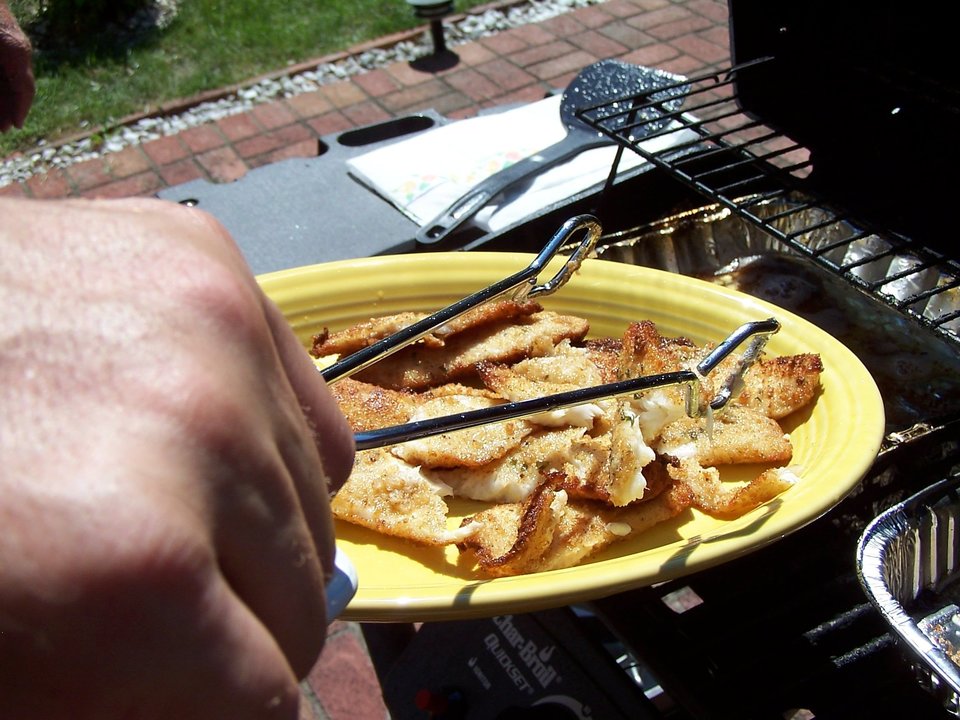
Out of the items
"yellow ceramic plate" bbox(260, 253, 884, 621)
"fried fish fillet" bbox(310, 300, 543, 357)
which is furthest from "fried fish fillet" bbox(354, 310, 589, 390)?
"yellow ceramic plate" bbox(260, 253, 884, 621)

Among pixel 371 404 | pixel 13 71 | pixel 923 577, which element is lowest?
pixel 923 577

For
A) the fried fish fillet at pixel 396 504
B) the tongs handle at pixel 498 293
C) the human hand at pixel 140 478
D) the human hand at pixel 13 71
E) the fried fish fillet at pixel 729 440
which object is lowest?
the fried fish fillet at pixel 729 440

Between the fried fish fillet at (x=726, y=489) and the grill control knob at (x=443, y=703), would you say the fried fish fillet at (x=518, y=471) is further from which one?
the grill control knob at (x=443, y=703)

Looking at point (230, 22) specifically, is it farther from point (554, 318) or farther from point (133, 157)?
point (554, 318)

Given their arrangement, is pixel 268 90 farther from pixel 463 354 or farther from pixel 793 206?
pixel 463 354

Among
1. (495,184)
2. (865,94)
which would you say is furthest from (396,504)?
(865,94)

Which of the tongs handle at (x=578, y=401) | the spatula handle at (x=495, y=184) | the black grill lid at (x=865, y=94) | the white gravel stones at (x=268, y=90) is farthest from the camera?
the white gravel stones at (x=268, y=90)

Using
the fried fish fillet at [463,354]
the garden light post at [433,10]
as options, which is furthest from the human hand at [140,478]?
the garden light post at [433,10]

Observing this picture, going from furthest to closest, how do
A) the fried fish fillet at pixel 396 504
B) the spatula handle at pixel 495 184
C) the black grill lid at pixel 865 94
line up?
the spatula handle at pixel 495 184, the black grill lid at pixel 865 94, the fried fish fillet at pixel 396 504
